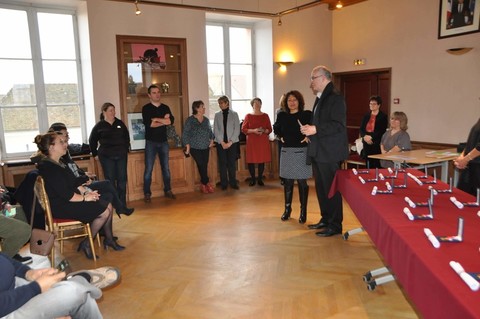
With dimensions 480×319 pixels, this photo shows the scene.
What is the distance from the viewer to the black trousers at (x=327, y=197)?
162 inches

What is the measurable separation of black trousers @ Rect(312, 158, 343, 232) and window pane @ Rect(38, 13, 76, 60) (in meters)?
4.19

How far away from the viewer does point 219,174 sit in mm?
7086

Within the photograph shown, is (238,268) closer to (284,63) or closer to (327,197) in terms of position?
(327,197)

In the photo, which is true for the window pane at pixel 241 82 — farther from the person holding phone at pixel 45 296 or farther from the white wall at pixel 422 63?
the person holding phone at pixel 45 296

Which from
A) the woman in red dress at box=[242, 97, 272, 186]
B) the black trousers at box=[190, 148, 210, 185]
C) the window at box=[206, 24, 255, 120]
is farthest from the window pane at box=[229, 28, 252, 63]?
the black trousers at box=[190, 148, 210, 185]

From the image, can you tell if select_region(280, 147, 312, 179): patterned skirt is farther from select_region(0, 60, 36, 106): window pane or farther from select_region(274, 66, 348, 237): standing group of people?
select_region(0, 60, 36, 106): window pane

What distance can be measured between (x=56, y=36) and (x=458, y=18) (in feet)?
19.4

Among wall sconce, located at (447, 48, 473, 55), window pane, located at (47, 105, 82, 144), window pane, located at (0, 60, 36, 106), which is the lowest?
window pane, located at (47, 105, 82, 144)

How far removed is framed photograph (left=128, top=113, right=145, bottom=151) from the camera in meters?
6.24

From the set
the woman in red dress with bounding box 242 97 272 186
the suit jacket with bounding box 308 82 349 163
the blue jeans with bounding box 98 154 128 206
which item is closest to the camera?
the suit jacket with bounding box 308 82 349 163

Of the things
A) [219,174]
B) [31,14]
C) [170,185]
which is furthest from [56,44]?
[219,174]

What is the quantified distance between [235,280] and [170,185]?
3.29 meters

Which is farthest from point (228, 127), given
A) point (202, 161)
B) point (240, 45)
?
point (240, 45)

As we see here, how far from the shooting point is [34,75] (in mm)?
5867
